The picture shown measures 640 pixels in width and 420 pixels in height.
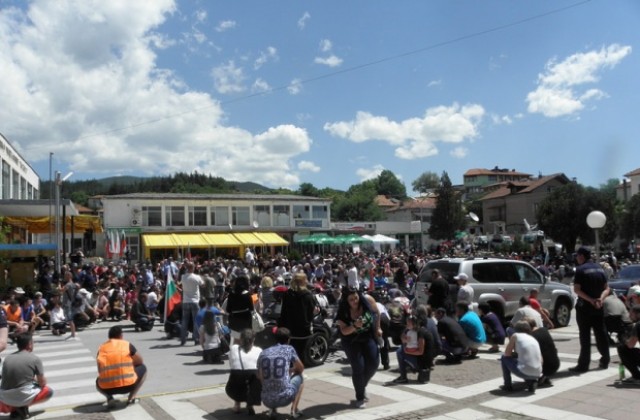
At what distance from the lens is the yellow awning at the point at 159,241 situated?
45.1m

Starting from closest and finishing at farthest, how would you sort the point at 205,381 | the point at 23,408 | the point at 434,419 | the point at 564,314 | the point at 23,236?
the point at 434,419
the point at 23,408
the point at 205,381
the point at 564,314
the point at 23,236

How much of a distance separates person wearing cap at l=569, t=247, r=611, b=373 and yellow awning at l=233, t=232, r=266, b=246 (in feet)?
129

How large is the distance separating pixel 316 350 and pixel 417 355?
2.21 m

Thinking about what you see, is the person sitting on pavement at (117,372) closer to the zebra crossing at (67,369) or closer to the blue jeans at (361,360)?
the zebra crossing at (67,369)

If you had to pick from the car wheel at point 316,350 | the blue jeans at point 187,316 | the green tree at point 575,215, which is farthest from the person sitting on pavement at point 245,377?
the green tree at point 575,215

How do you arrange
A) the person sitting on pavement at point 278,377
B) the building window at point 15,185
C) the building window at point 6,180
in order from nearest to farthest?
the person sitting on pavement at point 278,377
the building window at point 6,180
the building window at point 15,185

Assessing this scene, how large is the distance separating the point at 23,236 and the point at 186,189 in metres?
106

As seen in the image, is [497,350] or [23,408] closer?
[23,408]

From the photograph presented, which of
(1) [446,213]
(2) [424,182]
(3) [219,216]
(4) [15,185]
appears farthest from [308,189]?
(4) [15,185]

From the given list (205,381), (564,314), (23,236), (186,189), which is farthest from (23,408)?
(186,189)

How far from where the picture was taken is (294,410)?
6602 millimetres

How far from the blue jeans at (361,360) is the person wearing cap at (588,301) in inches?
131

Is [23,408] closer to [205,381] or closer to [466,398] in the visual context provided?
[205,381]

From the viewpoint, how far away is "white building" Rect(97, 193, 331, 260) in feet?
155
